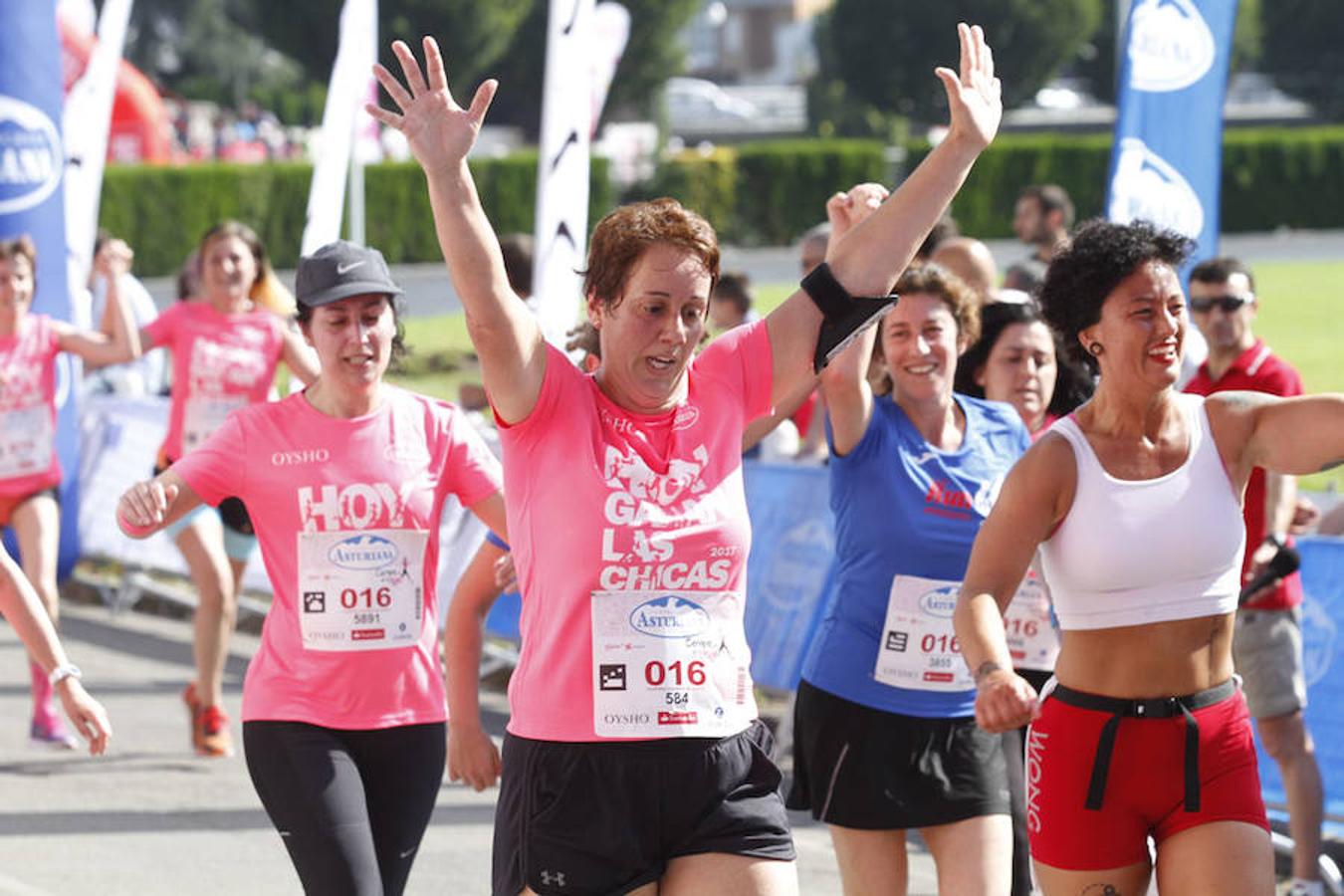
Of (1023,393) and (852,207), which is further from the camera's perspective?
(1023,393)

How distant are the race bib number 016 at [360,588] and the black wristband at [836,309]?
1541 millimetres

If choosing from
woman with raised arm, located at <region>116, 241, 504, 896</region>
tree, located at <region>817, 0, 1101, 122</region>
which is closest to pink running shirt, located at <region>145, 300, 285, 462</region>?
woman with raised arm, located at <region>116, 241, 504, 896</region>

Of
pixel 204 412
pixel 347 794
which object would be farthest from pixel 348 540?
pixel 204 412

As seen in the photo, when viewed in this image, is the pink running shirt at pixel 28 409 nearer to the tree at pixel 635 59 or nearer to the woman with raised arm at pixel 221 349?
the woman with raised arm at pixel 221 349

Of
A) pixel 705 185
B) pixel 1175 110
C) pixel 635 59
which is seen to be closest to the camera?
pixel 1175 110

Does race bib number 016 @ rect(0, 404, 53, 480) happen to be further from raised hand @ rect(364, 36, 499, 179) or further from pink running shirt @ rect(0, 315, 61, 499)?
raised hand @ rect(364, 36, 499, 179)

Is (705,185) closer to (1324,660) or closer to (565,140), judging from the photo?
(565,140)

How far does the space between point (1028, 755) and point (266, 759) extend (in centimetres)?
166

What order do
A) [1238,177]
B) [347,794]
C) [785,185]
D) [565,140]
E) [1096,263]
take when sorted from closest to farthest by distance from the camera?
1. [1096,263]
2. [347,794]
3. [565,140]
4. [785,185]
5. [1238,177]

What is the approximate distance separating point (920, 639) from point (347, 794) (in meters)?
1.32

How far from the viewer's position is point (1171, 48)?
8328 millimetres

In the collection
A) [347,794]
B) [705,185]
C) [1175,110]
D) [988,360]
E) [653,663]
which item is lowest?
[347,794]

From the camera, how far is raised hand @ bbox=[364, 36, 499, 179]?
12.3 feet

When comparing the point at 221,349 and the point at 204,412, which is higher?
the point at 221,349
